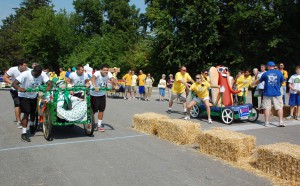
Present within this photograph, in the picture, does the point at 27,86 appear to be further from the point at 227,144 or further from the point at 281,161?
the point at 281,161

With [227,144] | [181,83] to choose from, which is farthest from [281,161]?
[181,83]

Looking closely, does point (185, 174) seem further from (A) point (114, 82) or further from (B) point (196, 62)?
(B) point (196, 62)

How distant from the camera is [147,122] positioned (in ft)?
31.6

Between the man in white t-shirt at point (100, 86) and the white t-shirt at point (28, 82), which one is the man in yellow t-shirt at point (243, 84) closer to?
the man in white t-shirt at point (100, 86)

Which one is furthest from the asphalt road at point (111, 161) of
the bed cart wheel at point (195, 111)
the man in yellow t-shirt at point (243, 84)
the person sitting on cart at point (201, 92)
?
the man in yellow t-shirt at point (243, 84)

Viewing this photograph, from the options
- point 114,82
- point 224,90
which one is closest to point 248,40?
point 224,90

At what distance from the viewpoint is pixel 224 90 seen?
1227 centimetres

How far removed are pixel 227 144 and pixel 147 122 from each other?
3.33 m

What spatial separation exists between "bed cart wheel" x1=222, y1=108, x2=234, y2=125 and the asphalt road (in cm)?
161

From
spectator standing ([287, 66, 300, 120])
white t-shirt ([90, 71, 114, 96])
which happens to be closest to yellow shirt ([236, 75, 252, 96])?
spectator standing ([287, 66, 300, 120])

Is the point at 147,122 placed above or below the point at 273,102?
below

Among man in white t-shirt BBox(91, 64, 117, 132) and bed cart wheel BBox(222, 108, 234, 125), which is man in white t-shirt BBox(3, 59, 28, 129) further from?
bed cart wheel BBox(222, 108, 234, 125)

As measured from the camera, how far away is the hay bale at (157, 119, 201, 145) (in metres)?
8.17

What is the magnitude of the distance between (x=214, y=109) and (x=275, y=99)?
2.14 meters
